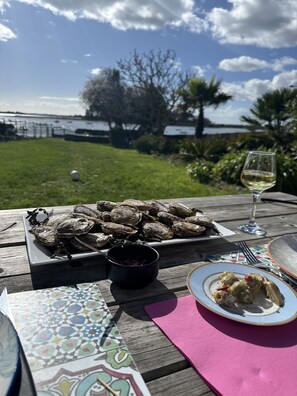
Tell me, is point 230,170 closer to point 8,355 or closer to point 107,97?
point 8,355

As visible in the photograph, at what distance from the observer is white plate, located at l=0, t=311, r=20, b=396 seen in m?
0.49

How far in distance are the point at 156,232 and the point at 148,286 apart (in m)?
0.30

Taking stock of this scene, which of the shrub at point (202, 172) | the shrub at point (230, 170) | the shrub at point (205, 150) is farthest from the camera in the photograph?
the shrub at point (205, 150)

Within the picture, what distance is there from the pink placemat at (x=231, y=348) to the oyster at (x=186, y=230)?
419 mm

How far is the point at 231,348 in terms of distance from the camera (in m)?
0.67

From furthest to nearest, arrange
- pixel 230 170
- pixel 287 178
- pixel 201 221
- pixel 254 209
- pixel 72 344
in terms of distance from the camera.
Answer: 1. pixel 230 170
2. pixel 287 178
3. pixel 254 209
4. pixel 201 221
5. pixel 72 344

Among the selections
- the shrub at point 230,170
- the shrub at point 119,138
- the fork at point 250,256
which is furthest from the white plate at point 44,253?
the shrub at point 119,138

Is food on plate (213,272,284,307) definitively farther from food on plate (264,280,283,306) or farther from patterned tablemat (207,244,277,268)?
patterned tablemat (207,244,277,268)

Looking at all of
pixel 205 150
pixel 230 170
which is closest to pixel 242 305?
pixel 230 170

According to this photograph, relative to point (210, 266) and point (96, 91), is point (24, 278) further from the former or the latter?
point (96, 91)

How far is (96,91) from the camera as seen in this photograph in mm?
27531

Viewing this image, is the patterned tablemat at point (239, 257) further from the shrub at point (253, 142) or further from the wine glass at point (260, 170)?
the shrub at point (253, 142)

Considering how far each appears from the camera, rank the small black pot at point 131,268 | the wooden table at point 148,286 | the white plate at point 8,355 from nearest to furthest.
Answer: the white plate at point 8,355, the wooden table at point 148,286, the small black pot at point 131,268

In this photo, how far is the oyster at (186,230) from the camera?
1.24m
